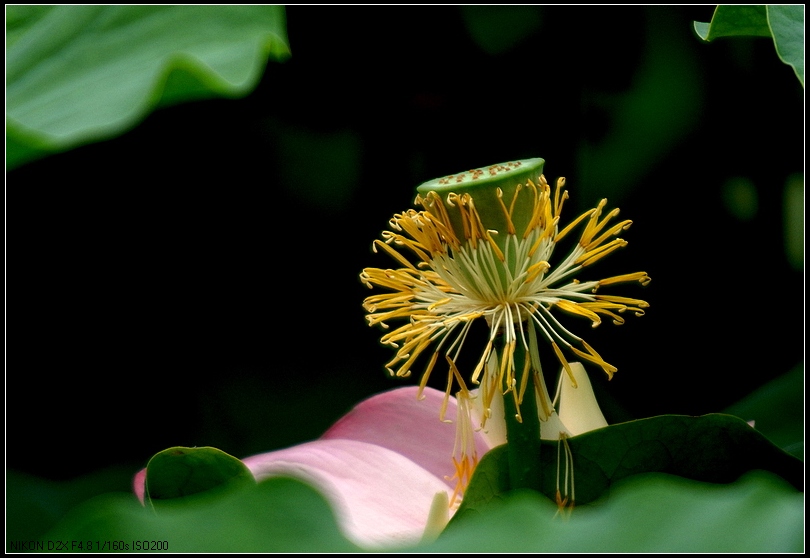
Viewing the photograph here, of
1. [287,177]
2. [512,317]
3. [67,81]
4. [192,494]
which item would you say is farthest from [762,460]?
[287,177]

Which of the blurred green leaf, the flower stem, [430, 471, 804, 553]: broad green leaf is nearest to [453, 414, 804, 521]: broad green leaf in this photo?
the flower stem

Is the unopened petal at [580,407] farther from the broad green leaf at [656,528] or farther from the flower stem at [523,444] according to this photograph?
the broad green leaf at [656,528]

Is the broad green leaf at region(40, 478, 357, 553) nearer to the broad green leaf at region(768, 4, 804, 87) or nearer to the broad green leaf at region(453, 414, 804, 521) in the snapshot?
the broad green leaf at region(453, 414, 804, 521)

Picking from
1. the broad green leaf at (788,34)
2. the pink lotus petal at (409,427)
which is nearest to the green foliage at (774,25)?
the broad green leaf at (788,34)

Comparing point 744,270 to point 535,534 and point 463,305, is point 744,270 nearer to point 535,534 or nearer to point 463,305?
point 463,305

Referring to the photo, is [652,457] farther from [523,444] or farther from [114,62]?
[114,62]

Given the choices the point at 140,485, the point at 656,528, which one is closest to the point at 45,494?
the point at 140,485
